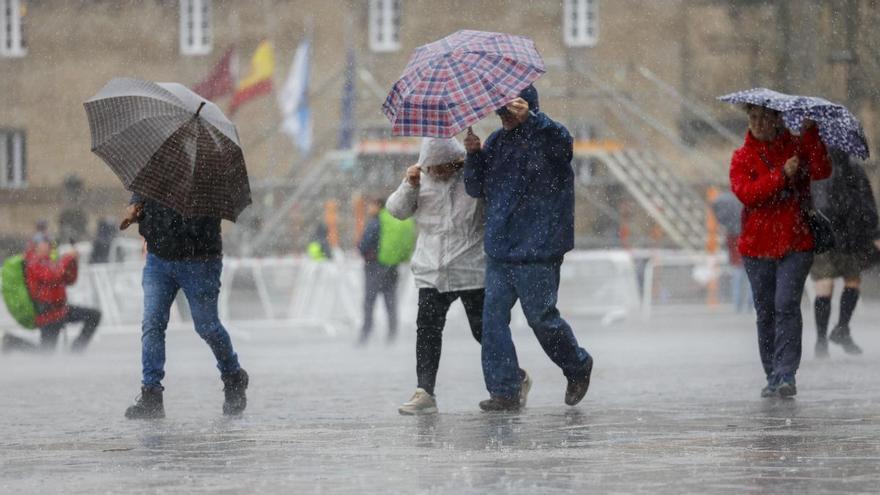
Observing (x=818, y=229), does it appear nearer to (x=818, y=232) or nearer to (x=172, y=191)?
(x=818, y=232)

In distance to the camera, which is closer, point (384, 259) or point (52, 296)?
point (52, 296)

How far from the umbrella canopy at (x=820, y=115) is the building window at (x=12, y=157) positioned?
49.3m

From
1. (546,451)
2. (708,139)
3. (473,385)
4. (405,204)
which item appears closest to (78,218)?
(708,139)

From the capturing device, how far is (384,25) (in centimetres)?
5503

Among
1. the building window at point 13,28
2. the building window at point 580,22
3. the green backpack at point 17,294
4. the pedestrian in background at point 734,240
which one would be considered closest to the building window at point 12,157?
the building window at point 13,28

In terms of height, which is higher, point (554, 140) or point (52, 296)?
point (554, 140)

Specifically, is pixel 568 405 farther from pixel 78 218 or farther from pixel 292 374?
pixel 78 218

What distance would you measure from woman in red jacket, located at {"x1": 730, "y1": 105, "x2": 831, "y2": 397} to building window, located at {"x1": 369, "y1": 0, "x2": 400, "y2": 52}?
4382cm

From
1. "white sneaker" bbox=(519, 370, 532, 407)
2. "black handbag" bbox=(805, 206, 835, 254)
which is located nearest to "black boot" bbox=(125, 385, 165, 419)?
"white sneaker" bbox=(519, 370, 532, 407)

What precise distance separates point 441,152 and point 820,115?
211cm

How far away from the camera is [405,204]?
10719 mm

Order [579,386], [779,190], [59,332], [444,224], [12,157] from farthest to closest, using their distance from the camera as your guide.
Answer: [12,157] → [59,332] → [779,190] → [444,224] → [579,386]

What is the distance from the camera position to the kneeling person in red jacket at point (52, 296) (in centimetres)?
1909

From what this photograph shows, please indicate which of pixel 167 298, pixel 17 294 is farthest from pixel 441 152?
pixel 17 294
